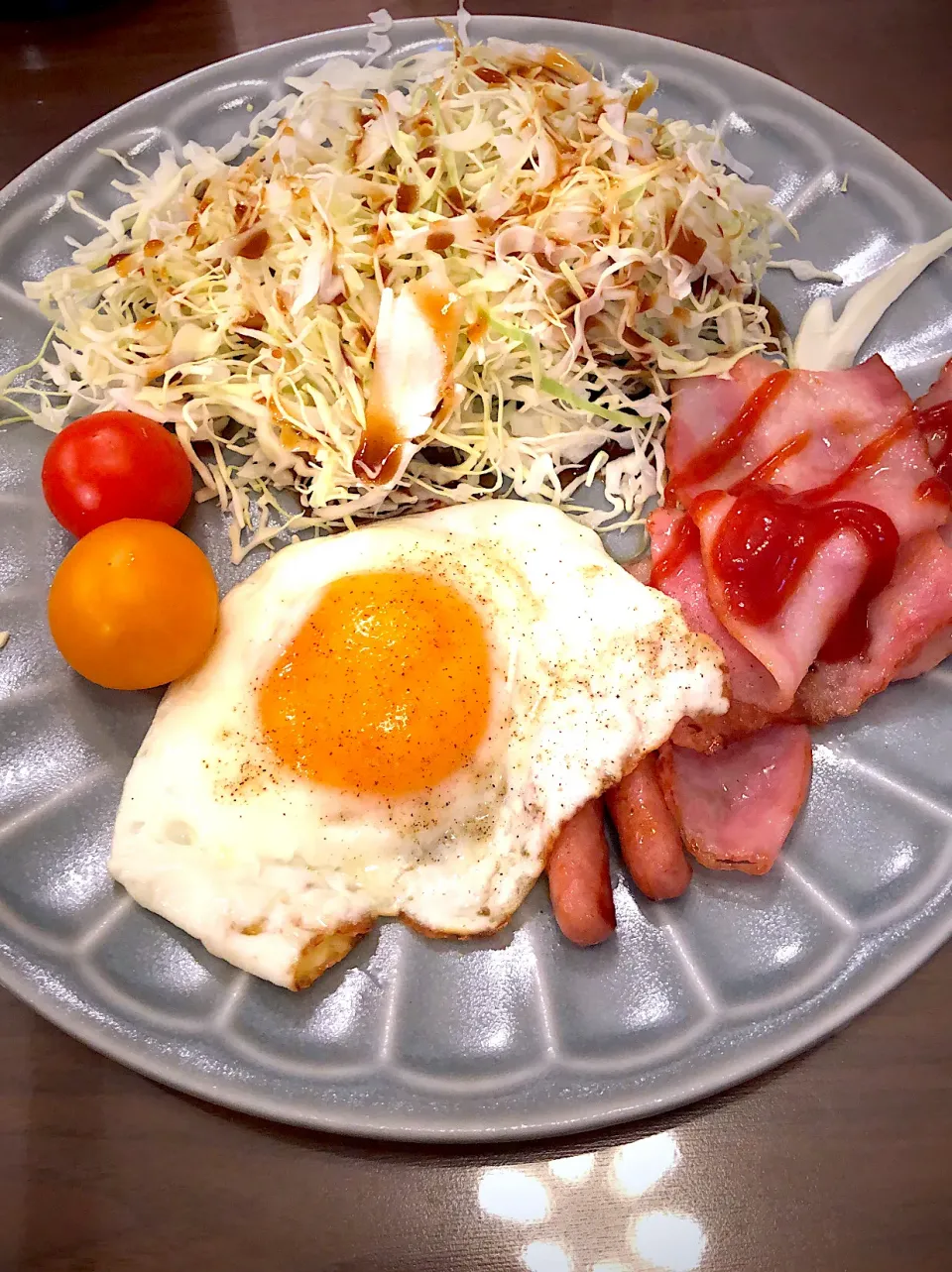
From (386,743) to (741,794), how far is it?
93cm

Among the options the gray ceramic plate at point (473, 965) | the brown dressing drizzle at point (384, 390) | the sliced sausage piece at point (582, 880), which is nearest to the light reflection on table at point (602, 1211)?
the gray ceramic plate at point (473, 965)

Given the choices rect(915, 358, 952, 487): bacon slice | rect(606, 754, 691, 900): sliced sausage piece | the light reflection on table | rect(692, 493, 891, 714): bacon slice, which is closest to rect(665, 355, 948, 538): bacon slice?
rect(915, 358, 952, 487): bacon slice

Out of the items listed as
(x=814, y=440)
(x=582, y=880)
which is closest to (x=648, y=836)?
(x=582, y=880)

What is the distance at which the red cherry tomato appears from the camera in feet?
7.76

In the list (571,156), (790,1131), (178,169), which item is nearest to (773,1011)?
(790,1131)

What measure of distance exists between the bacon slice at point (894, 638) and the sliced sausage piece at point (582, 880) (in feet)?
2.18

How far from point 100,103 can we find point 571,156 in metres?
2.01

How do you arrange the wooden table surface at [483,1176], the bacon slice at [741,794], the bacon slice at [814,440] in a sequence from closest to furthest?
the wooden table surface at [483,1176]
the bacon slice at [741,794]
the bacon slice at [814,440]

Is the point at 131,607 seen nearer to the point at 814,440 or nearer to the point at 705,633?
the point at 705,633

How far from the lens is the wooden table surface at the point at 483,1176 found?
1.95m

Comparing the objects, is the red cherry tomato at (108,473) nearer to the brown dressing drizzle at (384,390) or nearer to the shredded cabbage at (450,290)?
the shredded cabbage at (450,290)

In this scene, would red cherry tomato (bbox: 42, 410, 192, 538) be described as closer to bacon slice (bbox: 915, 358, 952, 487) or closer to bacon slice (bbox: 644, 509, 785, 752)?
bacon slice (bbox: 644, 509, 785, 752)

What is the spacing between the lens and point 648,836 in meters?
2.16

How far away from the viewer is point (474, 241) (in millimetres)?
2650
